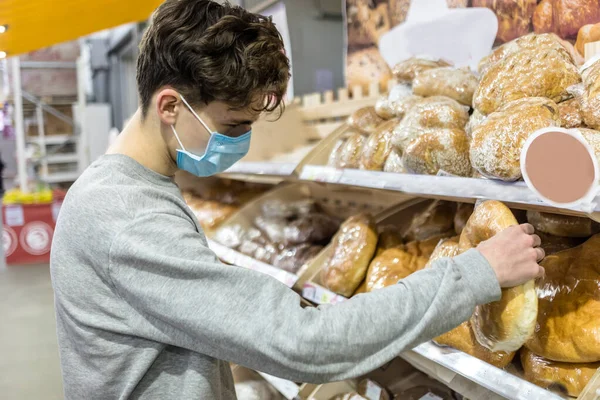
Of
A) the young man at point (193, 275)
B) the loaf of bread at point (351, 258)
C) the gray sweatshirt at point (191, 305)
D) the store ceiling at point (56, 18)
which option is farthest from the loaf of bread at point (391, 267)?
the store ceiling at point (56, 18)

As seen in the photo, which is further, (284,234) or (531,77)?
(284,234)

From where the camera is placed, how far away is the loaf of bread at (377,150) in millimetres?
1805

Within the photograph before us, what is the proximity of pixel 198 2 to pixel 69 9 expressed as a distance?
3.90 m

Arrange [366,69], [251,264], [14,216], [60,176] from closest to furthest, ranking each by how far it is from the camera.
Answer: [251,264], [366,69], [14,216], [60,176]

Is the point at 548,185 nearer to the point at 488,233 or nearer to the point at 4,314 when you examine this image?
the point at 488,233

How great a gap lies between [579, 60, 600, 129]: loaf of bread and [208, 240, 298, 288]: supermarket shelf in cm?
113

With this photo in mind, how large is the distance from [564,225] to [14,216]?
285 inches

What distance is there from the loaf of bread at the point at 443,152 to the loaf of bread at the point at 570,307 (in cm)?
32

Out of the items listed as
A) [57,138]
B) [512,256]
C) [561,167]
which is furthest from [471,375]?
[57,138]

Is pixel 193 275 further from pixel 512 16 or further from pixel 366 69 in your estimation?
pixel 366 69

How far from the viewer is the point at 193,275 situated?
37.1 inches

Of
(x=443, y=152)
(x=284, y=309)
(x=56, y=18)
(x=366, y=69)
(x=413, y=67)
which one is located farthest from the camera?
(x=56, y=18)

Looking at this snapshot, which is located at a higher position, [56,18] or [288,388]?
[56,18]

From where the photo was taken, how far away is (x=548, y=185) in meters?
0.95
